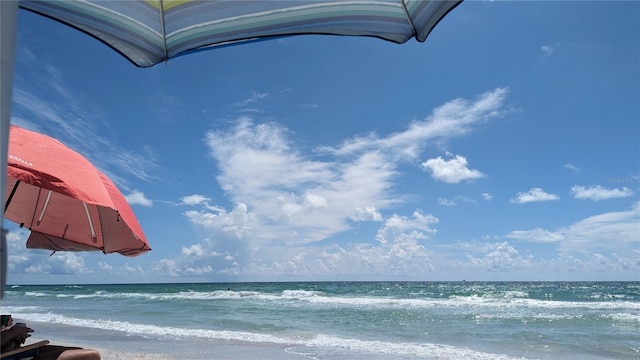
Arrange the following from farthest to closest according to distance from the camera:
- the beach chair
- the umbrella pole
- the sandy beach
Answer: the sandy beach → the beach chair → the umbrella pole

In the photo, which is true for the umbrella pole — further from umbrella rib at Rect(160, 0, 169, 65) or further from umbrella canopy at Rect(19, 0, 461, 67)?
umbrella rib at Rect(160, 0, 169, 65)

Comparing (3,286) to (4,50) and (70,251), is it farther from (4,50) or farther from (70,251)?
(70,251)

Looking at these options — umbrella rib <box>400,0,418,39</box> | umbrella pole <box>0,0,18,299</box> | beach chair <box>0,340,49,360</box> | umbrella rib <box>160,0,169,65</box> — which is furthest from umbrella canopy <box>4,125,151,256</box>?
umbrella rib <box>400,0,418,39</box>

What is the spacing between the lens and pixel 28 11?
5.45 feet

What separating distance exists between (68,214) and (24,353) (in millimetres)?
1257

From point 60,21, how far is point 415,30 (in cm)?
135

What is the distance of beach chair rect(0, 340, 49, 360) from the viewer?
346 centimetres

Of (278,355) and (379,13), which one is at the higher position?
(379,13)

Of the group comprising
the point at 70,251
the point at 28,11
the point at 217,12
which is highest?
the point at 217,12

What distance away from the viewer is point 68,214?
4.41 meters

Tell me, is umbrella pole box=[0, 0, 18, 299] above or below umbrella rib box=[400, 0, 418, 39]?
below

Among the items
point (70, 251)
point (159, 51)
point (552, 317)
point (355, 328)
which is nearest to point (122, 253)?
point (70, 251)

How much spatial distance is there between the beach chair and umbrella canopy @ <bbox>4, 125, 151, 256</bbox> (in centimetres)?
90

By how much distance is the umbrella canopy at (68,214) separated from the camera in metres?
2.87
